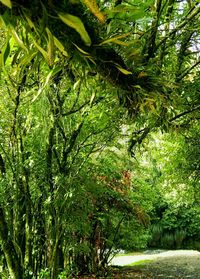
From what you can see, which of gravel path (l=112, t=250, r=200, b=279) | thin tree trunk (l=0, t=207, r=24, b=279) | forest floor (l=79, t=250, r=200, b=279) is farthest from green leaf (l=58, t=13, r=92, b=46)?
gravel path (l=112, t=250, r=200, b=279)

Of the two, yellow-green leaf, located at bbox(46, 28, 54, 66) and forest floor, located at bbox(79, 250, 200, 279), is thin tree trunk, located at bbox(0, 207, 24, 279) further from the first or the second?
forest floor, located at bbox(79, 250, 200, 279)

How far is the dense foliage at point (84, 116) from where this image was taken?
89 cm

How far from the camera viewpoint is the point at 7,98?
343 centimetres

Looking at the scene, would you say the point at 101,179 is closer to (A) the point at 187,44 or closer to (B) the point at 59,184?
Answer: (B) the point at 59,184

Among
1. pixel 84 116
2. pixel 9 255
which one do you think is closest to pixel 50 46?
pixel 84 116

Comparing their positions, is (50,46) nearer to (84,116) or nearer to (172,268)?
(84,116)

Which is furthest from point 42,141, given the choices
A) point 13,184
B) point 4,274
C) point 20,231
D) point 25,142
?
point 4,274

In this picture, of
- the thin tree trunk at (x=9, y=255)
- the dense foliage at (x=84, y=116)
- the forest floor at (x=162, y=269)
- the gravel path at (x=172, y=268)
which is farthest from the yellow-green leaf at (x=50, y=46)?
the gravel path at (x=172, y=268)

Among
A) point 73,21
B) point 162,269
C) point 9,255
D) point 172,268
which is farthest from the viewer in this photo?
point 172,268

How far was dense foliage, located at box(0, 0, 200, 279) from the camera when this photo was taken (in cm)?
89

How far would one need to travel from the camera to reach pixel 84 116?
132 inches

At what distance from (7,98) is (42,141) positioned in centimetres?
59

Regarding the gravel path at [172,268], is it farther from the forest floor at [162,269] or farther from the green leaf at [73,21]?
the green leaf at [73,21]

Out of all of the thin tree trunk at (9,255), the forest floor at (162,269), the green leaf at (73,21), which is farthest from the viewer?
the forest floor at (162,269)
